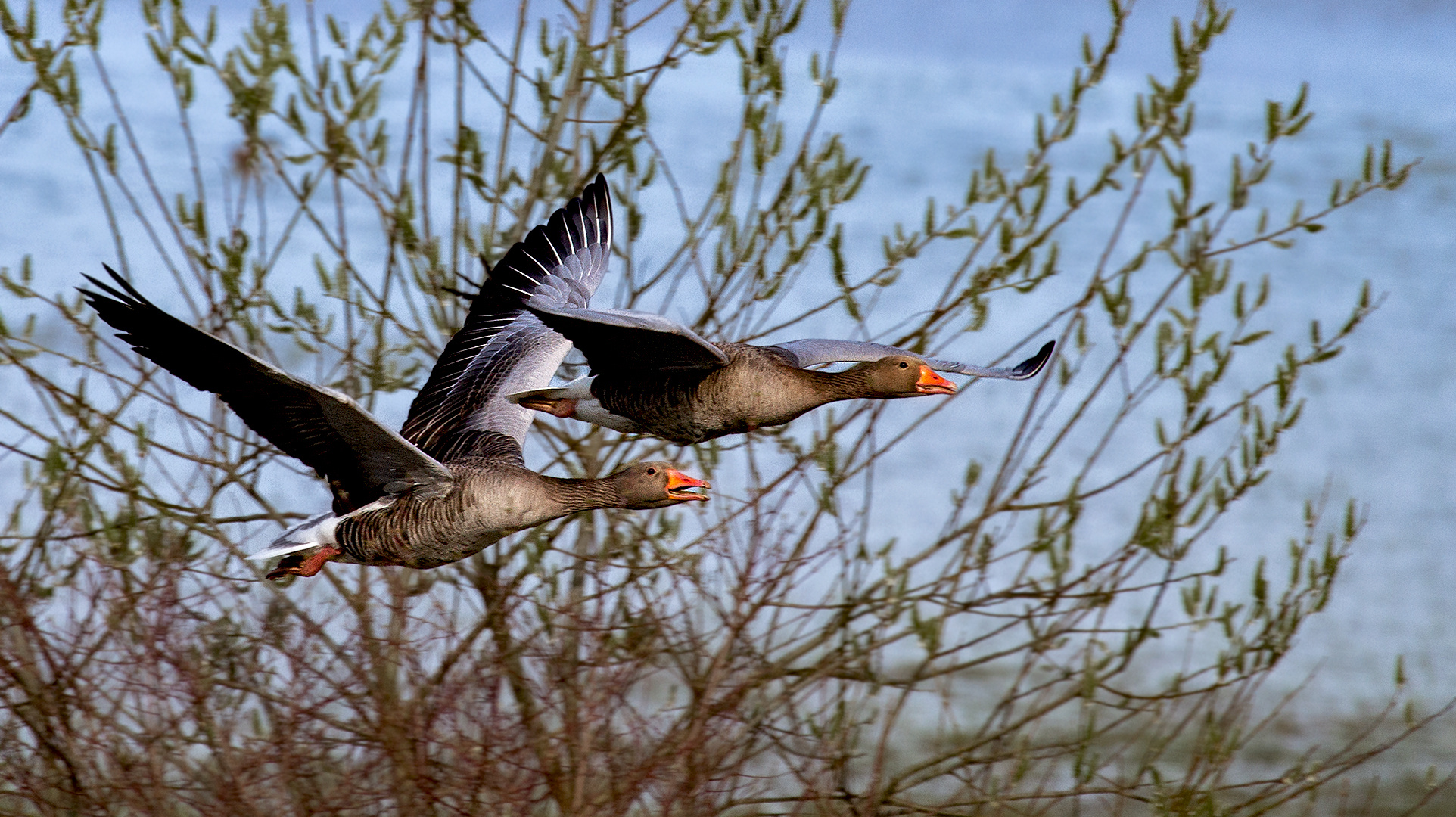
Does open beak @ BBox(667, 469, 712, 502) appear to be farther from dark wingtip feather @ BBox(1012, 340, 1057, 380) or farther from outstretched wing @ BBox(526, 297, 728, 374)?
dark wingtip feather @ BBox(1012, 340, 1057, 380)

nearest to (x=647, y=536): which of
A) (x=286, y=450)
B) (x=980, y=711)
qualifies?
(x=286, y=450)

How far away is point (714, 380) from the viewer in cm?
669

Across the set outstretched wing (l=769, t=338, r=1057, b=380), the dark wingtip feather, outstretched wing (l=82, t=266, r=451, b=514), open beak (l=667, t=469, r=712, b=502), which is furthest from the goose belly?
the dark wingtip feather

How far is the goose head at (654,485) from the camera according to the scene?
6066 millimetres

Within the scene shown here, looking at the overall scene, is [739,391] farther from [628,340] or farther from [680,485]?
[680,485]

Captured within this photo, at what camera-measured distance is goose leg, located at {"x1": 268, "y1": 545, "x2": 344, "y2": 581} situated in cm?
628

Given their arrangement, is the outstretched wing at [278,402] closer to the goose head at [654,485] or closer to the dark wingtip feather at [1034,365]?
the goose head at [654,485]

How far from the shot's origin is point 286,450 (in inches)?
246

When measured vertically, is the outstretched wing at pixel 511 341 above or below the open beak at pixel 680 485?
above

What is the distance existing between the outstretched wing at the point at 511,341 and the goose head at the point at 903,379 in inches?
59.5

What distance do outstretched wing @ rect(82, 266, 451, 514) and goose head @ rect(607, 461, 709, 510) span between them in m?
0.71

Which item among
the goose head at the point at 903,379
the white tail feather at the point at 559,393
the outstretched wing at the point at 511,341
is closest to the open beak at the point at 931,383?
the goose head at the point at 903,379

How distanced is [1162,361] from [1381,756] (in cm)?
485

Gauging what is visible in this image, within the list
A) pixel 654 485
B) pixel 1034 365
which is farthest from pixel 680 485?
pixel 1034 365
